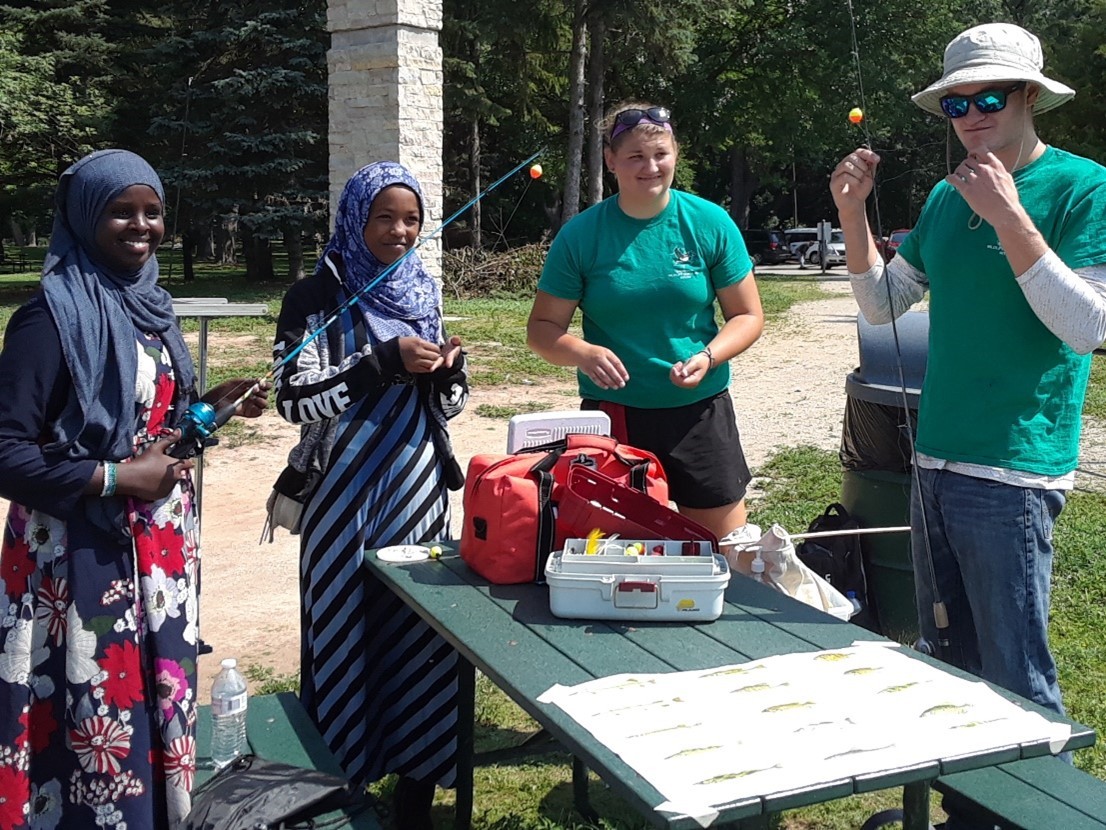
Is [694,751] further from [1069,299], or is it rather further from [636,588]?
[1069,299]

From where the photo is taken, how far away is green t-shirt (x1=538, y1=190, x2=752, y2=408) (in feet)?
10.9

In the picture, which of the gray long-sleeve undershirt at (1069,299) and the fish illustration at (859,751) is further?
the gray long-sleeve undershirt at (1069,299)

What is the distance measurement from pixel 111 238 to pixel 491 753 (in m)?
1.97

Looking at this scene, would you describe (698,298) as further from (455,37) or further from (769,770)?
(455,37)

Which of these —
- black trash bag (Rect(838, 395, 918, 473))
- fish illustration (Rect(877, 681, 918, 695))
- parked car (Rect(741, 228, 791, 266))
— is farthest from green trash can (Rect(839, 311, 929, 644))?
parked car (Rect(741, 228, 791, 266))

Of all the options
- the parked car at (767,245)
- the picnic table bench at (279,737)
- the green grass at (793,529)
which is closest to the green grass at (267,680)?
the green grass at (793,529)

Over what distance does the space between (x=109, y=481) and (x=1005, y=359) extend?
6.39 feet

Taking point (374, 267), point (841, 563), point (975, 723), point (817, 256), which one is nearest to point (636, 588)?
point (975, 723)

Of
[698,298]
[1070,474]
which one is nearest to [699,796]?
[1070,474]

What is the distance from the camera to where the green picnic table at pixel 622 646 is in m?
1.77

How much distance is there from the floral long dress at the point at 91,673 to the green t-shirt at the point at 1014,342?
1.82 m

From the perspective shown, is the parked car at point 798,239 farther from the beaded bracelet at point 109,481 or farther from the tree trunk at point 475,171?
the beaded bracelet at point 109,481

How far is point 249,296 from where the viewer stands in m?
21.9

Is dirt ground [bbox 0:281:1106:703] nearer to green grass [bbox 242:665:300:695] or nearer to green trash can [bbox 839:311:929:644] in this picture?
green grass [bbox 242:665:300:695]
